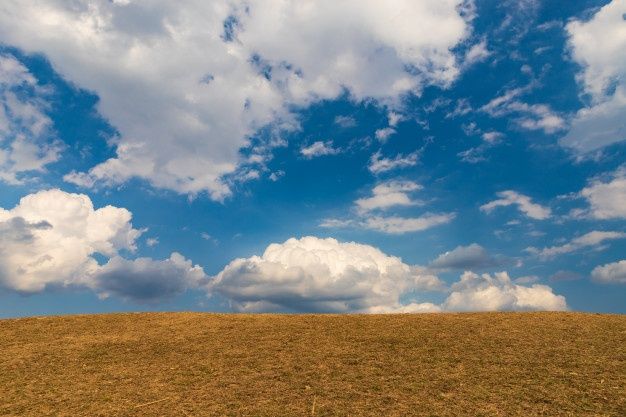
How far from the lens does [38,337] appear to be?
63.3ft

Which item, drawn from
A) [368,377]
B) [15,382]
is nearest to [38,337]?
[15,382]

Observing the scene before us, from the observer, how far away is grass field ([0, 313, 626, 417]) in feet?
37.9

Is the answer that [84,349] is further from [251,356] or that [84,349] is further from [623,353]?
[623,353]

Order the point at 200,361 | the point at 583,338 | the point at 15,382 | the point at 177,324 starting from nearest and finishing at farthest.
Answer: the point at 15,382, the point at 200,361, the point at 583,338, the point at 177,324

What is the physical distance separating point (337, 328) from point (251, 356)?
15.1 ft

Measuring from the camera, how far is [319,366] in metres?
14.2

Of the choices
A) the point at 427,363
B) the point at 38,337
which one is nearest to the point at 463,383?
the point at 427,363

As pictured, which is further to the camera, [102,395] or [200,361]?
[200,361]

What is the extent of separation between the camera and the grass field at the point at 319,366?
11.6 m

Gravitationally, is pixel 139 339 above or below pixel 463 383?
above

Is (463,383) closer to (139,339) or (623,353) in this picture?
A: (623,353)

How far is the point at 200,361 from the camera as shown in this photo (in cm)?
1530

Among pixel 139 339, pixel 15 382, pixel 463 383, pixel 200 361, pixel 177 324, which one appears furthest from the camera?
pixel 177 324

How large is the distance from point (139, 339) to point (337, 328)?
7692 millimetres
